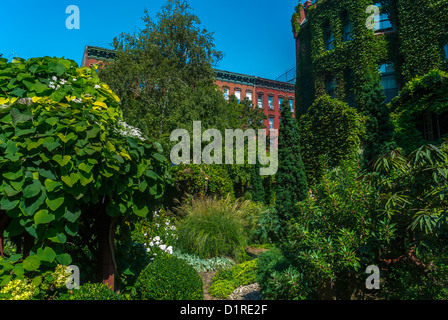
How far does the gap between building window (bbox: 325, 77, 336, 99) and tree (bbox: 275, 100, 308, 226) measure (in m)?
9.04

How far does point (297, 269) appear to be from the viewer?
13.8 feet

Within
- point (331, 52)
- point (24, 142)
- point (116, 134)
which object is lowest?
point (24, 142)

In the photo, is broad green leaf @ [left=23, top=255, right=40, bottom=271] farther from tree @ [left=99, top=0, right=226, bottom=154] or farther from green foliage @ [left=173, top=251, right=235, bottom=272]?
tree @ [left=99, top=0, right=226, bottom=154]

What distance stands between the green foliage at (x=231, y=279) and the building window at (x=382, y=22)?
17.3 m

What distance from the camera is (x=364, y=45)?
1816 cm

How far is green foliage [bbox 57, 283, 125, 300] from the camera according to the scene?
2.93 metres

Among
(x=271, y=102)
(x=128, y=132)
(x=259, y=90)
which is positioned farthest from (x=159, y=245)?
(x=271, y=102)

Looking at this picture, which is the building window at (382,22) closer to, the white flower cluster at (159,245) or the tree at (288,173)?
the tree at (288,173)

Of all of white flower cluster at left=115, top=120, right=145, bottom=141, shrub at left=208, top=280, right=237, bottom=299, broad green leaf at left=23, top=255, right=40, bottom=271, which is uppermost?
white flower cluster at left=115, top=120, right=145, bottom=141

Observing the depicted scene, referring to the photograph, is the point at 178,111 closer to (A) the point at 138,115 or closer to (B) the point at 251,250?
(A) the point at 138,115

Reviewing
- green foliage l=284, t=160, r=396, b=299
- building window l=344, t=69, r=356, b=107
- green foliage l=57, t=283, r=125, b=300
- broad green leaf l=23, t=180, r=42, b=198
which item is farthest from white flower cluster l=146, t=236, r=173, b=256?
building window l=344, t=69, r=356, b=107

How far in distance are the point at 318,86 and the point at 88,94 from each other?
19524 millimetres

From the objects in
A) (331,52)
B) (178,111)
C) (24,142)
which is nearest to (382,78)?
(331,52)
